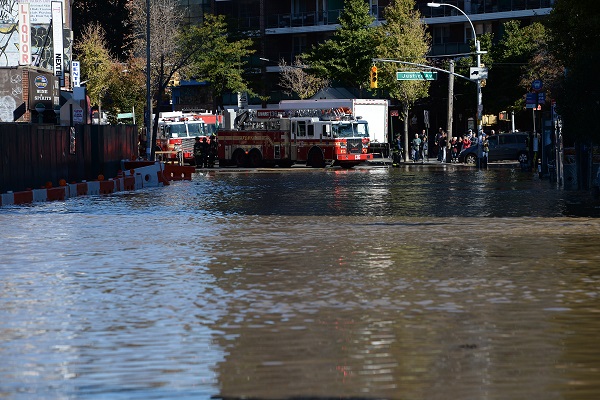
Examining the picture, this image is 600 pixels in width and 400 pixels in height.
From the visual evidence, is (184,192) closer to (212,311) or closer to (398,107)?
(212,311)

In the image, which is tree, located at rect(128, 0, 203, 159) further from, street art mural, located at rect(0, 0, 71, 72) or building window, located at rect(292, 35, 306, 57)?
street art mural, located at rect(0, 0, 71, 72)

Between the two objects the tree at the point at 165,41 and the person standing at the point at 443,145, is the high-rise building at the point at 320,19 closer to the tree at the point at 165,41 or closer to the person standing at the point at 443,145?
the tree at the point at 165,41

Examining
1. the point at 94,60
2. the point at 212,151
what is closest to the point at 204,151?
the point at 212,151

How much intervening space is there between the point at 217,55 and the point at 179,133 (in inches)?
1089

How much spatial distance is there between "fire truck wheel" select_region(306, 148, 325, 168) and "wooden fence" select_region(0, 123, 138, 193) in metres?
17.1

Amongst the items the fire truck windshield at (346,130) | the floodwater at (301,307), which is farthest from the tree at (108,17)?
the floodwater at (301,307)

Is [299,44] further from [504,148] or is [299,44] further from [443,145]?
[504,148]

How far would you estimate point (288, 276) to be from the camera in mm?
14797

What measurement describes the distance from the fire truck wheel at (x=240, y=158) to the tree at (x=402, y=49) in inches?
526

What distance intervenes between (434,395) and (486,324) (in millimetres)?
3080

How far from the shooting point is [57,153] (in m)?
38.6

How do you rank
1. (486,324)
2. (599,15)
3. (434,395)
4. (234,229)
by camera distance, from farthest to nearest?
(599,15), (234,229), (486,324), (434,395)

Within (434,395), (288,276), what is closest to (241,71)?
(288,276)

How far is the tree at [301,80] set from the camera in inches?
3738
